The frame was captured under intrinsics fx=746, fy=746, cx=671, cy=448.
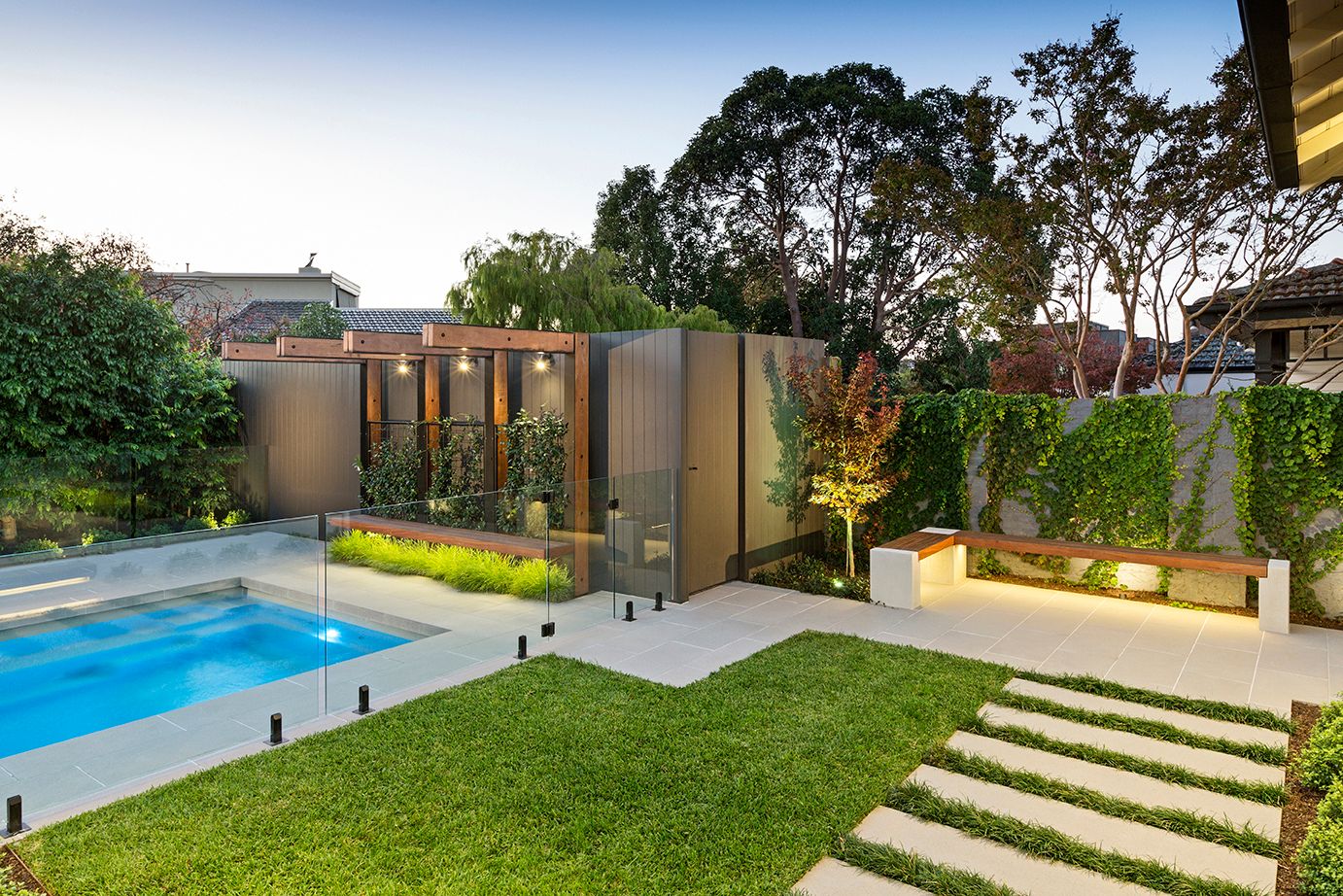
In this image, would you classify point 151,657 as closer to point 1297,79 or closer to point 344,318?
point 1297,79

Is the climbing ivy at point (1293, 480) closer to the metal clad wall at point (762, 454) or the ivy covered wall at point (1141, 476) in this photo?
the ivy covered wall at point (1141, 476)

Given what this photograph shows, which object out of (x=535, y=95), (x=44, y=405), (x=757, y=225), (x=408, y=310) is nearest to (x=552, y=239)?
(x=535, y=95)

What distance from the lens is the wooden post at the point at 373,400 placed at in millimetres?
9836

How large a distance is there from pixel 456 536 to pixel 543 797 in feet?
8.30

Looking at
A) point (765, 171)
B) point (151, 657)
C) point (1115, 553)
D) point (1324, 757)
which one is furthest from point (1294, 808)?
point (765, 171)

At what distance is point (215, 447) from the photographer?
10758 mm

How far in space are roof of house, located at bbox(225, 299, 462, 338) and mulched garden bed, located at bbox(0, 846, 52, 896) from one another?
18687 millimetres

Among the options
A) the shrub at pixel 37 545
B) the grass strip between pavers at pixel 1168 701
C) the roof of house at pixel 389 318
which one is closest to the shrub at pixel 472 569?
the grass strip between pavers at pixel 1168 701

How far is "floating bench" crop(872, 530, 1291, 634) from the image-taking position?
5.78 metres

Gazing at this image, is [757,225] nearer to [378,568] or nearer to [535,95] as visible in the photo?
[535,95]

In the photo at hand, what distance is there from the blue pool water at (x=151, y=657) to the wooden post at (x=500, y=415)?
3726 millimetres

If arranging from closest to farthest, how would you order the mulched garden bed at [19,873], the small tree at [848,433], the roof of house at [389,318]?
the mulched garden bed at [19,873] < the small tree at [848,433] < the roof of house at [389,318]

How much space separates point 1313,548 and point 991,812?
5058mm

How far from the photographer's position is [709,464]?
22.9 ft
